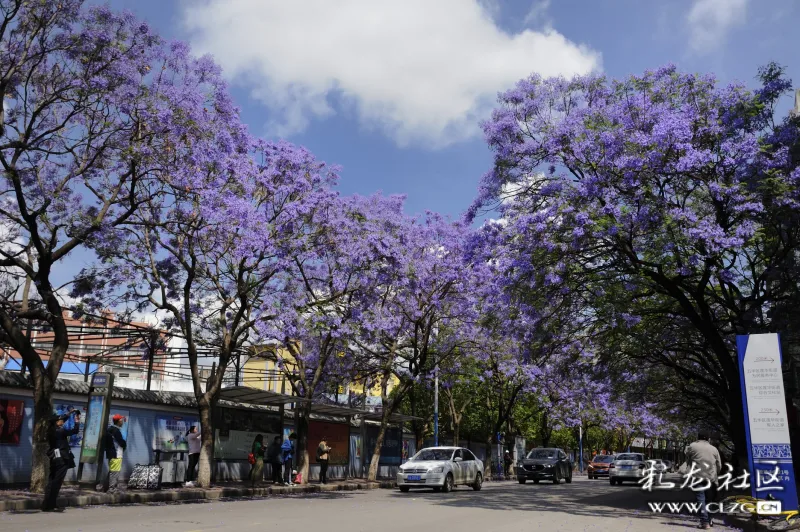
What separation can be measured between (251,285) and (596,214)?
9.63 metres

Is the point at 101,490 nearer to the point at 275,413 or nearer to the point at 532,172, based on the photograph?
the point at 275,413

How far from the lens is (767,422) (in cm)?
1255

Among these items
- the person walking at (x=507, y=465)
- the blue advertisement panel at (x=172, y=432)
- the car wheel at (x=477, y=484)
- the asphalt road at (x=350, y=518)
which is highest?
the blue advertisement panel at (x=172, y=432)

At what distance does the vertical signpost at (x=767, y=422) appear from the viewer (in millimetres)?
12391

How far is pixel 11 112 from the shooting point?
16469 mm

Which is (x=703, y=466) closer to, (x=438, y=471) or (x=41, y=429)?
(x=438, y=471)

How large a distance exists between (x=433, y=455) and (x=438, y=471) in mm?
1375

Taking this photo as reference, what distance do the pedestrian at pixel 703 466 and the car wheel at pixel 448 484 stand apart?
11.2 m

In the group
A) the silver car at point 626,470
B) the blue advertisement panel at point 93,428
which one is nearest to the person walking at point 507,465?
the silver car at point 626,470

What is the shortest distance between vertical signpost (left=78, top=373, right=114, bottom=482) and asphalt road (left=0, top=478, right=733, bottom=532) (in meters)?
2.56

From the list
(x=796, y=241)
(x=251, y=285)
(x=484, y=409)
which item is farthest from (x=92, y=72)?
(x=484, y=409)

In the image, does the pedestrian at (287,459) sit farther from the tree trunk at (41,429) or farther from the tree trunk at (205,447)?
the tree trunk at (41,429)

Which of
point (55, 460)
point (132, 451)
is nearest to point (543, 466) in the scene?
point (132, 451)

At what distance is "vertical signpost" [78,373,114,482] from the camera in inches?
670
